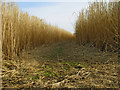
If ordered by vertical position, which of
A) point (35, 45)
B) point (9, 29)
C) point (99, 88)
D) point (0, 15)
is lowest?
point (99, 88)

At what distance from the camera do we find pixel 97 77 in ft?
4.19

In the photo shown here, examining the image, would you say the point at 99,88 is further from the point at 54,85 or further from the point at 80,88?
the point at 54,85

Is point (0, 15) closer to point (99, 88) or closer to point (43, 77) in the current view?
point (43, 77)

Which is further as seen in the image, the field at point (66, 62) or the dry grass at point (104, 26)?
the dry grass at point (104, 26)

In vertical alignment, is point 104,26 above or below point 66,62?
above

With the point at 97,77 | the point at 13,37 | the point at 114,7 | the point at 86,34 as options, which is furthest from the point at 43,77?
the point at 86,34

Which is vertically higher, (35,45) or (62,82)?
(35,45)

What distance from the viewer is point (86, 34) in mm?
3158

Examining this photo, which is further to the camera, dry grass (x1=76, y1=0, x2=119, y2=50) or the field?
dry grass (x1=76, y1=0, x2=119, y2=50)

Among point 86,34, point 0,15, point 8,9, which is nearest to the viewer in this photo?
point 0,15

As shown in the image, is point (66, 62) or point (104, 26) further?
point (104, 26)

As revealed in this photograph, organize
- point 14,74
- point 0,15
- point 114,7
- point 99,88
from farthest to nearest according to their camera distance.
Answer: point 114,7
point 0,15
point 14,74
point 99,88

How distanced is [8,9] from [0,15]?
19 centimetres

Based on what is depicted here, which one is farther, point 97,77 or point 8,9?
point 8,9
